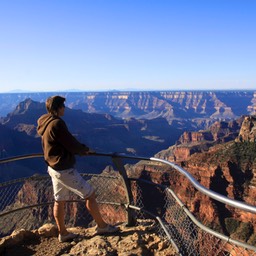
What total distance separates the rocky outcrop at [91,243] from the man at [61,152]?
388 mm

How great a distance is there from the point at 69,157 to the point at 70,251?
1.45 m

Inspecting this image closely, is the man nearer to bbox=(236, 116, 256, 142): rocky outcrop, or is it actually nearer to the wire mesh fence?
the wire mesh fence

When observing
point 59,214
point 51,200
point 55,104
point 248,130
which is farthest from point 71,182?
point 248,130

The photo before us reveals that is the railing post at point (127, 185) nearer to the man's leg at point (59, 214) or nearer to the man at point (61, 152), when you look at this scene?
the man at point (61, 152)

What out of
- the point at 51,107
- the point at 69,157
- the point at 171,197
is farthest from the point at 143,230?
the point at 51,107

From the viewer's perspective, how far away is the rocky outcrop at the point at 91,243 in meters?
5.25

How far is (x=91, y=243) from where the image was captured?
17.9 feet

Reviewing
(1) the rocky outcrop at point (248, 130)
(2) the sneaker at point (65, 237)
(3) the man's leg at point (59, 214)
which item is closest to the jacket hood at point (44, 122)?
(3) the man's leg at point (59, 214)

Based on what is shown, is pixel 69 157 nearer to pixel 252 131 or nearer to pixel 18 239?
pixel 18 239

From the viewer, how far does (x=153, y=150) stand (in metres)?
184

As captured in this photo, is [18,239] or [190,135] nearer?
[18,239]

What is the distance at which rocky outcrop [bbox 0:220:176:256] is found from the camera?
17.2 ft

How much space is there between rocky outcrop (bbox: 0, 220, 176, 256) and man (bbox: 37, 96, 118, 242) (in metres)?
0.39

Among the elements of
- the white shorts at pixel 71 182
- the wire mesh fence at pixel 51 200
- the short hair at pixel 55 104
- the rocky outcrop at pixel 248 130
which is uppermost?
the short hair at pixel 55 104
